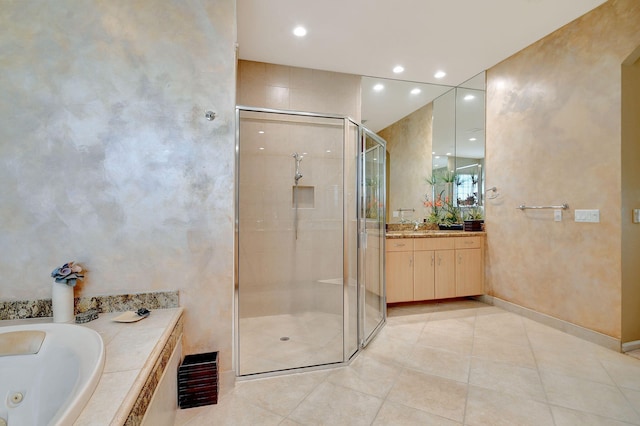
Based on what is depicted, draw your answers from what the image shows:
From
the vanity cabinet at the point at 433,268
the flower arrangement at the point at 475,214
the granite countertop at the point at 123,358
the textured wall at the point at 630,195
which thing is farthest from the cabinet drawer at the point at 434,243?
the granite countertop at the point at 123,358

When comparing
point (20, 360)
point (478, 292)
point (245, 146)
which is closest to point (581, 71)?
point (478, 292)

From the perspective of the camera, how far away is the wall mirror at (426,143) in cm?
379

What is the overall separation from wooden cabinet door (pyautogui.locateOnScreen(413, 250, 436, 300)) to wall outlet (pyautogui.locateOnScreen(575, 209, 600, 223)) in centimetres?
134

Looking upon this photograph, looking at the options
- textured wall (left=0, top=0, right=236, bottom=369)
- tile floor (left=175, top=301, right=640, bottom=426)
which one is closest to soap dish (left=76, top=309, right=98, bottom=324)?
textured wall (left=0, top=0, right=236, bottom=369)

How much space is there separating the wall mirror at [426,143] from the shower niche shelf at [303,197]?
47.8 inches

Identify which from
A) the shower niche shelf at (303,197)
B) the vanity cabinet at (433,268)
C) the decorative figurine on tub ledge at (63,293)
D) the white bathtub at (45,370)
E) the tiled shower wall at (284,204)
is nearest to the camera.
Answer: the white bathtub at (45,370)

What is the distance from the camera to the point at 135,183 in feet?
5.73

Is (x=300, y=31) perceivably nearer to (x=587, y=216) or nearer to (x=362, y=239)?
(x=362, y=239)

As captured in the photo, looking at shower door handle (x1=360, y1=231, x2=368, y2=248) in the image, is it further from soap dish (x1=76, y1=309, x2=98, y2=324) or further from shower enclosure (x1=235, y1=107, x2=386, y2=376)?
soap dish (x1=76, y1=309, x2=98, y2=324)

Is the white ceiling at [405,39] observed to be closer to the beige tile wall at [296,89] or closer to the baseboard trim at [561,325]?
the beige tile wall at [296,89]

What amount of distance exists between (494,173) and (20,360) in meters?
4.19

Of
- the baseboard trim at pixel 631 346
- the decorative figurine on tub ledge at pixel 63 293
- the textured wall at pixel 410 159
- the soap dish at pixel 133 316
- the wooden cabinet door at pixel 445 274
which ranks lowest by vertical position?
the baseboard trim at pixel 631 346

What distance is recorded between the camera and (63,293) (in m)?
1.54

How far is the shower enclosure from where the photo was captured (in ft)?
7.86
